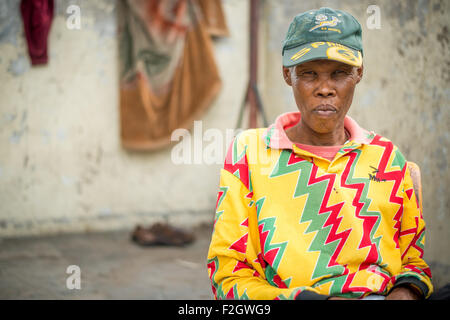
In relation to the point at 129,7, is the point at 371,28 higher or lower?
lower

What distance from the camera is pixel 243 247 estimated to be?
1.35 metres

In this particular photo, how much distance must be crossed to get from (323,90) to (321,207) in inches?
14.5

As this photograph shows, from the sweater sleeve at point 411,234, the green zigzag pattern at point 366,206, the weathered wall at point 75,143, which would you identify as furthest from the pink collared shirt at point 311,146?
the weathered wall at point 75,143

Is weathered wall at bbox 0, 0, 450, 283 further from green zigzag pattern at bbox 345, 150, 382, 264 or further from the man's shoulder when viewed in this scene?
green zigzag pattern at bbox 345, 150, 382, 264

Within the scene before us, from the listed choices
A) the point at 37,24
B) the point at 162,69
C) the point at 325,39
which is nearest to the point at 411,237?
the point at 325,39

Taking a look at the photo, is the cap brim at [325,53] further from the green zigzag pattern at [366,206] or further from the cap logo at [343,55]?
the green zigzag pattern at [366,206]

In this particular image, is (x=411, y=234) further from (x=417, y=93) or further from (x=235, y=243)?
(x=417, y=93)

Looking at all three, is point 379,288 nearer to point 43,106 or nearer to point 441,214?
point 441,214

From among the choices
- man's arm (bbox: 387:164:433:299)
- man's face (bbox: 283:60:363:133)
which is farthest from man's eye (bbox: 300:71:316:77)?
man's arm (bbox: 387:164:433:299)

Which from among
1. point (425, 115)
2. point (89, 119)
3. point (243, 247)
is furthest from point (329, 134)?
point (89, 119)

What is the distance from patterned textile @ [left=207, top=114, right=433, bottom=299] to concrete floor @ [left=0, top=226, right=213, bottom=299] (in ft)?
5.91

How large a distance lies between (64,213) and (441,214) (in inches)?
145

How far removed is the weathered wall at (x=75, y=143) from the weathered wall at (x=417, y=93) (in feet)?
8.11
